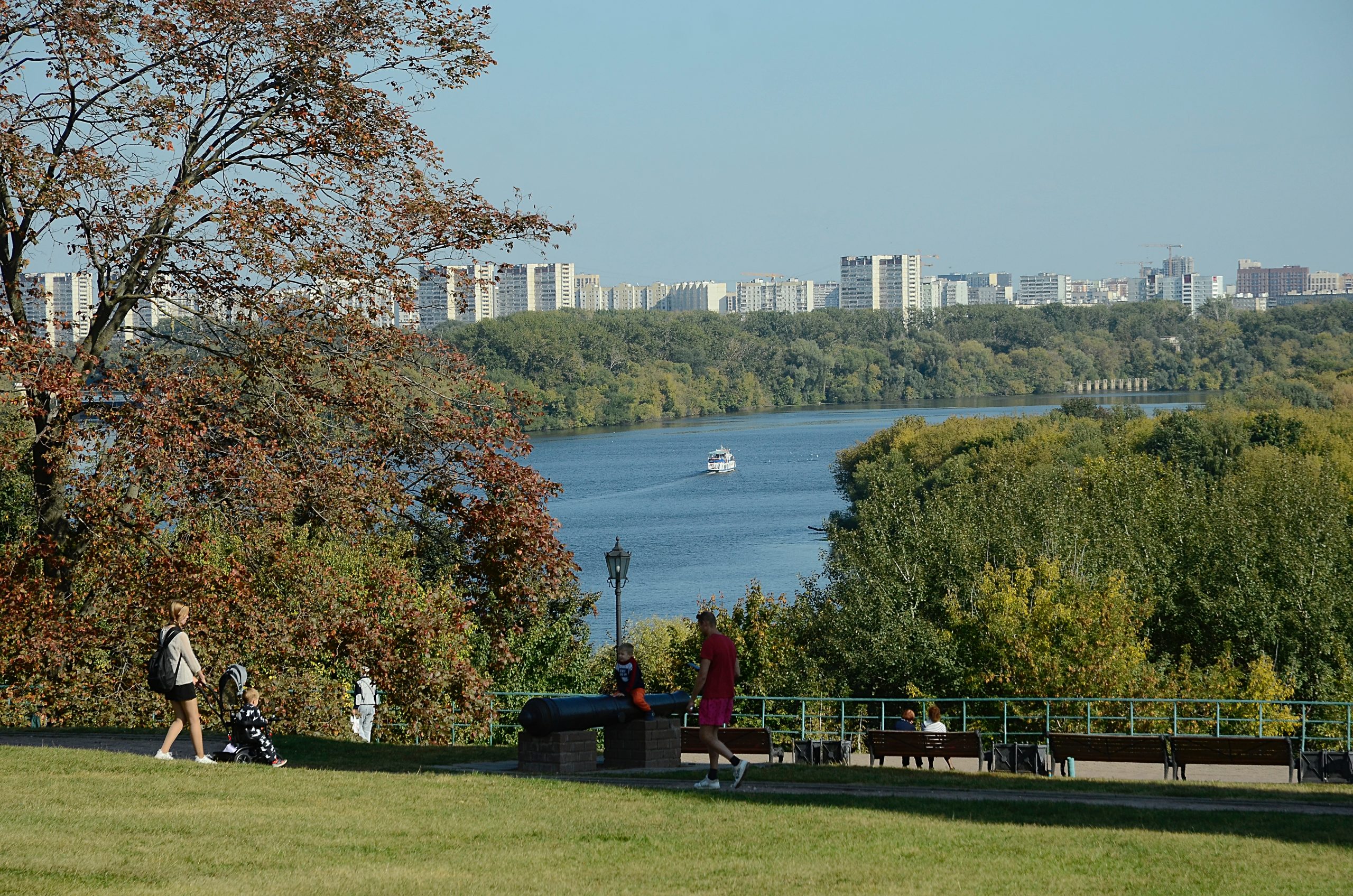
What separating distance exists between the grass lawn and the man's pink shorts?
2.34 ft

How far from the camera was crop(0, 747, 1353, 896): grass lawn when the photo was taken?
7.72 m

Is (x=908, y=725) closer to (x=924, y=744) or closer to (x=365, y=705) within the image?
(x=924, y=744)

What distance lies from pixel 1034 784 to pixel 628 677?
11.7 feet

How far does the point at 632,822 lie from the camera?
948 cm

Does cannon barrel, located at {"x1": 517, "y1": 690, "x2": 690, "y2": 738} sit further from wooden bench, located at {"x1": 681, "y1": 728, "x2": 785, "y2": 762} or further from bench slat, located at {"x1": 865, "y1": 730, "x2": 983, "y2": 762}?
bench slat, located at {"x1": 865, "y1": 730, "x2": 983, "y2": 762}

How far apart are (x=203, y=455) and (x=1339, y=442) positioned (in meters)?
64.8

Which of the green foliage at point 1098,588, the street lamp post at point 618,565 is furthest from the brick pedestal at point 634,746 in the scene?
the green foliage at point 1098,588

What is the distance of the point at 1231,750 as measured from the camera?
55.2 ft

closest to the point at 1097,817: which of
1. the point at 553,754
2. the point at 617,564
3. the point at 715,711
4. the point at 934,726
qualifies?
the point at 715,711

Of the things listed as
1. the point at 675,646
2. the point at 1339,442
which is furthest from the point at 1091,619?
the point at 1339,442

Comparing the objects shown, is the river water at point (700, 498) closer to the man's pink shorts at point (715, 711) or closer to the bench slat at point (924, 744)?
the bench slat at point (924, 744)

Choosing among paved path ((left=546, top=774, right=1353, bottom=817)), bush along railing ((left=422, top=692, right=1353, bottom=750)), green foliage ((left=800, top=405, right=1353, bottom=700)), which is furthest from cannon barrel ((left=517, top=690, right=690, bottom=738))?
green foliage ((left=800, top=405, right=1353, bottom=700))

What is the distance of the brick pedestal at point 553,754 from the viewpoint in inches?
476

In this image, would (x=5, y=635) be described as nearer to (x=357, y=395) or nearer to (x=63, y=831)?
(x=357, y=395)
